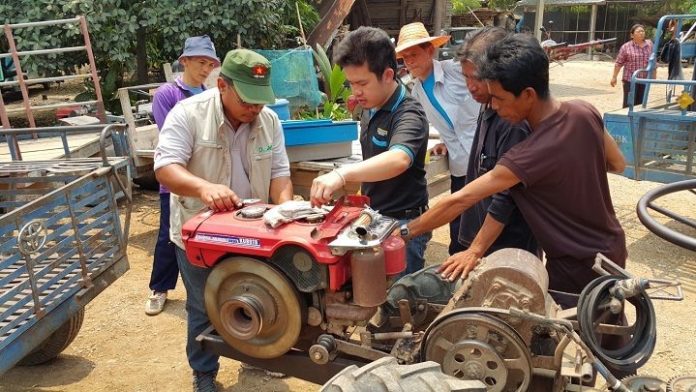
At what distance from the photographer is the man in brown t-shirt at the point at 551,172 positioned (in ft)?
6.13

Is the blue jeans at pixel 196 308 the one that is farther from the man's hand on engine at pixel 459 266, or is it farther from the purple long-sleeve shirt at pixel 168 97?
the purple long-sleeve shirt at pixel 168 97

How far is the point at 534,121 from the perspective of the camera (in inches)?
78.2

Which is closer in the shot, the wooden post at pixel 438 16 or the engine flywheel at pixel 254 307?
the engine flywheel at pixel 254 307

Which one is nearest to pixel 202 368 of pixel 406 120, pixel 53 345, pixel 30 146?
pixel 53 345

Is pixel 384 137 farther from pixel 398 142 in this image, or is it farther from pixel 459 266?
pixel 459 266

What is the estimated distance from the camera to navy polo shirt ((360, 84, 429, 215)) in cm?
243

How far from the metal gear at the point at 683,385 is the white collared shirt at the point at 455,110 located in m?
2.10

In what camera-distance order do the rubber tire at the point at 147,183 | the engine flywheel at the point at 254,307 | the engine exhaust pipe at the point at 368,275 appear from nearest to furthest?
the engine exhaust pipe at the point at 368,275, the engine flywheel at the point at 254,307, the rubber tire at the point at 147,183

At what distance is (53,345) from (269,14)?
6700 mm

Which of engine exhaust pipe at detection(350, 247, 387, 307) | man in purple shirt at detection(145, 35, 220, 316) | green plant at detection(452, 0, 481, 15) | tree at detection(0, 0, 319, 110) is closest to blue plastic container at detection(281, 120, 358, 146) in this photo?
man in purple shirt at detection(145, 35, 220, 316)

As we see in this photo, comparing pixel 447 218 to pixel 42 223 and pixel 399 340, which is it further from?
pixel 42 223

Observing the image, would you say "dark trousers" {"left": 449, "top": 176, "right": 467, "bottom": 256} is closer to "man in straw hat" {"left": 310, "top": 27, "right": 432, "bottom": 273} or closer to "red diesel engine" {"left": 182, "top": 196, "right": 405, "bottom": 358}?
"man in straw hat" {"left": 310, "top": 27, "right": 432, "bottom": 273}

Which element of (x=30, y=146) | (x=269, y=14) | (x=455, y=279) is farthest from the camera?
(x=269, y=14)

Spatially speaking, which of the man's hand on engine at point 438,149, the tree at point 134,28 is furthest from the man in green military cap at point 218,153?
the tree at point 134,28
